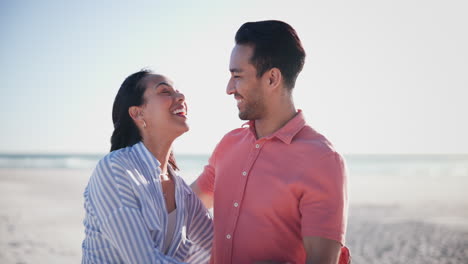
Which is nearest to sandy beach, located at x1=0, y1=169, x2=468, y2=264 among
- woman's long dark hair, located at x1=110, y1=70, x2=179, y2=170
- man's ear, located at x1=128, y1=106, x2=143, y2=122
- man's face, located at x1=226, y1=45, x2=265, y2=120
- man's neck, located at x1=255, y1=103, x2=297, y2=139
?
woman's long dark hair, located at x1=110, y1=70, x2=179, y2=170

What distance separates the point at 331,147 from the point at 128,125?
67.1 inches

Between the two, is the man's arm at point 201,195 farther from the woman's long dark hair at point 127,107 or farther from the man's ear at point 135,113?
the man's ear at point 135,113

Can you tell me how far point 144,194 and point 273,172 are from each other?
0.87 m

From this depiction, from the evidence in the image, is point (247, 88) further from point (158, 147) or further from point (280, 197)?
point (158, 147)

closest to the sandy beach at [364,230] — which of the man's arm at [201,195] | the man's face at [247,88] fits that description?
the man's arm at [201,195]

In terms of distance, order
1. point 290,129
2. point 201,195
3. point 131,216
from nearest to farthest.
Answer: point 131,216
point 290,129
point 201,195

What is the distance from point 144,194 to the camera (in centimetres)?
264

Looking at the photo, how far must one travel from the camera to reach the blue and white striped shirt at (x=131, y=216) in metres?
2.39

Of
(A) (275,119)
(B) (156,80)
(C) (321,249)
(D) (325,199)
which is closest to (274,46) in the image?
(A) (275,119)

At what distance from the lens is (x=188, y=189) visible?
331cm

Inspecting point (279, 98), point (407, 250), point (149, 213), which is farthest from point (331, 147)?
point (407, 250)

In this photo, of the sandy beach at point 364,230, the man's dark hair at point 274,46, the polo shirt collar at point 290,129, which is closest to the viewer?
the polo shirt collar at point 290,129

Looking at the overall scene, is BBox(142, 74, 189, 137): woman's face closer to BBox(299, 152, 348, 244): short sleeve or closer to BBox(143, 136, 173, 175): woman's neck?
BBox(143, 136, 173, 175): woman's neck

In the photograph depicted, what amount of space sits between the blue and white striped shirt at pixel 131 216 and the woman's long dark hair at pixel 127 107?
264 mm
